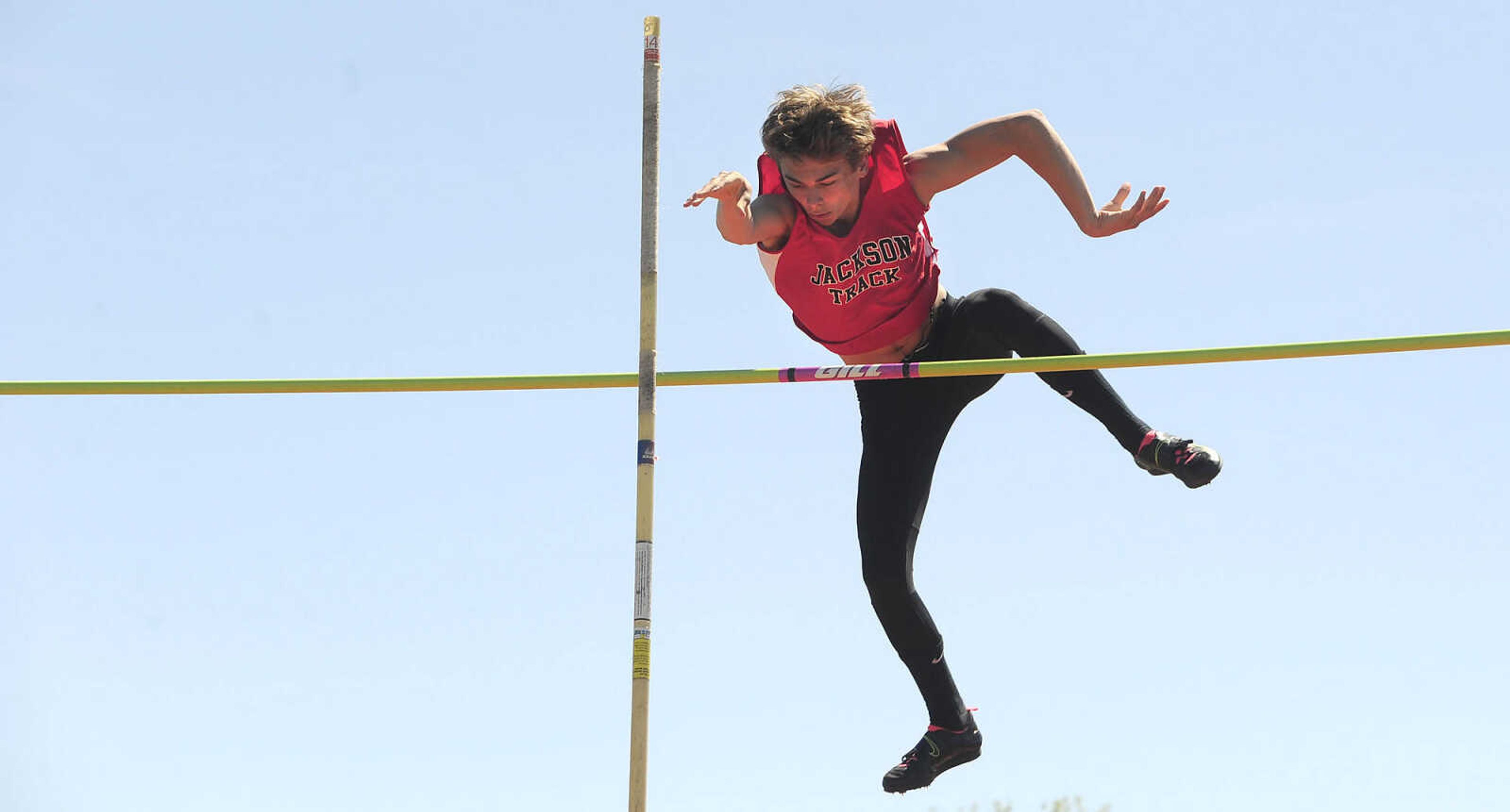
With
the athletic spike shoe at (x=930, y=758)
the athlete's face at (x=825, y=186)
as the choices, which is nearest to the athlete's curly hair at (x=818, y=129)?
the athlete's face at (x=825, y=186)

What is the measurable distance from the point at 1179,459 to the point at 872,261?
124 cm

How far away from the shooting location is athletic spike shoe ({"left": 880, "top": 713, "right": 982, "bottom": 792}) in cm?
655

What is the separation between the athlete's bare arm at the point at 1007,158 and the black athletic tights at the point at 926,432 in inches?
15.7

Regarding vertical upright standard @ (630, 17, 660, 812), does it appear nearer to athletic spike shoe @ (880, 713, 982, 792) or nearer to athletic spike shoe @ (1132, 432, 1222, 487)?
athletic spike shoe @ (880, 713, 982, 792)

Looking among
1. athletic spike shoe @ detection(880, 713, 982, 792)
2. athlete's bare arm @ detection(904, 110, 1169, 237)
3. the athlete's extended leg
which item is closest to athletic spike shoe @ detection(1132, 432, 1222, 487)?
the athlete's extended leg

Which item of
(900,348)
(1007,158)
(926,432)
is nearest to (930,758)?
(926,432)

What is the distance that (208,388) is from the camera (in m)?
7.52

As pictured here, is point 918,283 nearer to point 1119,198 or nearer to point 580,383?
point 1119,198

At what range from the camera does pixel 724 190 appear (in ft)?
20.4

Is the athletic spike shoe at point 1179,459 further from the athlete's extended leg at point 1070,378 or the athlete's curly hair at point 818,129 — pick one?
the athlete's curly hair at point 818,129

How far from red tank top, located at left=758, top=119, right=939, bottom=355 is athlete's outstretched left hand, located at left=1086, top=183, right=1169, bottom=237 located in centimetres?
69

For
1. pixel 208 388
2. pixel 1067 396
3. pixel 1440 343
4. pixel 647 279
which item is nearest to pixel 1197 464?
pixel 1067 396

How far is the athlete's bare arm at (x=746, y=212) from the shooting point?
20.4ft

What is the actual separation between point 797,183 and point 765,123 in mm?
249
